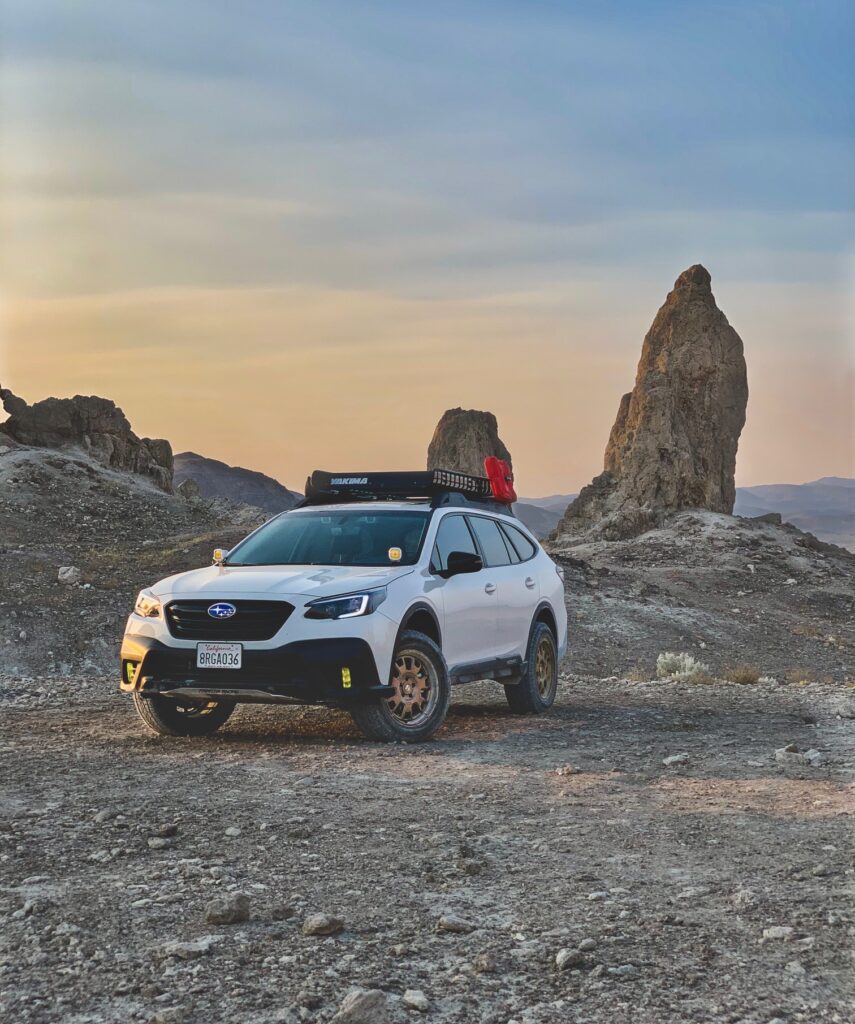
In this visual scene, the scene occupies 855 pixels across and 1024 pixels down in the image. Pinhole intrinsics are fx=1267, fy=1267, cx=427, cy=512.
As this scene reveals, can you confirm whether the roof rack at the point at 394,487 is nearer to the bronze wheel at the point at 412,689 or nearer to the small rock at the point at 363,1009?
the bronze wheel at the point at 412,689

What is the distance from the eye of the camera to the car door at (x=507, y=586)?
11.1m

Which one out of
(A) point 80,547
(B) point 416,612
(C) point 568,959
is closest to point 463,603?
(B) point 416,612

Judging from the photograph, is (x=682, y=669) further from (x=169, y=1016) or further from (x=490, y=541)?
(x=169, y=1016)

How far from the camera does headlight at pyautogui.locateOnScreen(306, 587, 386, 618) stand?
29.7 feet

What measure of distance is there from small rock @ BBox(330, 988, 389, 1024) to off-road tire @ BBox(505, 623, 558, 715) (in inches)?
304

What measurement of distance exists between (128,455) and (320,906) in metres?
43.4

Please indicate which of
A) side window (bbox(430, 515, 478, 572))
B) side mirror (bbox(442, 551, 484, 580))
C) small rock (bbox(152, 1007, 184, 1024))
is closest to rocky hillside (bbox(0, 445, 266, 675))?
side window (bbox(430, 515, 478, 572))

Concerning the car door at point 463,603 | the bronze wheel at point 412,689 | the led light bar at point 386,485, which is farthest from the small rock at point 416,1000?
the led light bar at point 386,485

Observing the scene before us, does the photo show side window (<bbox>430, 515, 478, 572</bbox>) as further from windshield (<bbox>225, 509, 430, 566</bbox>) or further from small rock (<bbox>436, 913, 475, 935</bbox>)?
small rock (<bbox>436, 913, 475, 935</bbox>)

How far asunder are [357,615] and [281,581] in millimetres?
646

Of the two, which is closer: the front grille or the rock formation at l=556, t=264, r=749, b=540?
the front grille

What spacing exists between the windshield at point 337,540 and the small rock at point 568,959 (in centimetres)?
580

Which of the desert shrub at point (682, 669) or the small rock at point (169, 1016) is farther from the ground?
the small rock at point (169, 1016)

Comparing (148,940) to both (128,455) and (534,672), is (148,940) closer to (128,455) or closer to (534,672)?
(534,672)
